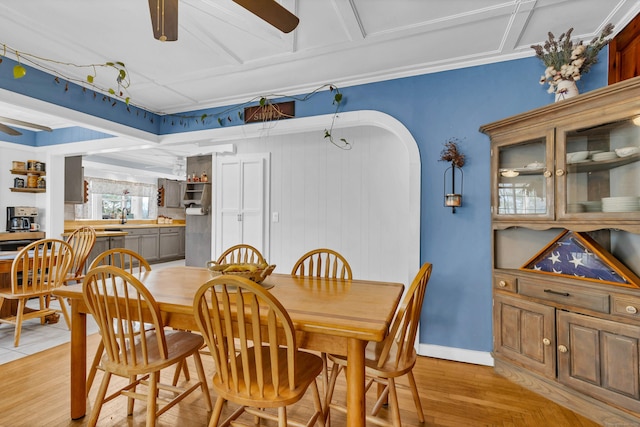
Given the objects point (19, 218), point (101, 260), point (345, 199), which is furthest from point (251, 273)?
point (19, 218)

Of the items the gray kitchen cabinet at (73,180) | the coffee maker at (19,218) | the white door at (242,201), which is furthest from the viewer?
the gray kitchen cabinet at (73,180)

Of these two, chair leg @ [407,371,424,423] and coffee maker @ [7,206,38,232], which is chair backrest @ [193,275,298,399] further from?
coffee maker @ [7,206,38,232]

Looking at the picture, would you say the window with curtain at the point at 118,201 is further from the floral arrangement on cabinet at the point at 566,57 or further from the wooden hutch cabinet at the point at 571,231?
the floral arrangement on cabinet at the point at 566,57

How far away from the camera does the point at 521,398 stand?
2250 millimetres

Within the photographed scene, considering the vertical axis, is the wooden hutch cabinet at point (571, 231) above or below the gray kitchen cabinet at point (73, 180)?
below

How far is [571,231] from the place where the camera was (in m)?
2.21

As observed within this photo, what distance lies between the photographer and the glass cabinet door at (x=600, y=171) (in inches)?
76.7

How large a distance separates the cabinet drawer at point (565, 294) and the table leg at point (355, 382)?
1597 mm

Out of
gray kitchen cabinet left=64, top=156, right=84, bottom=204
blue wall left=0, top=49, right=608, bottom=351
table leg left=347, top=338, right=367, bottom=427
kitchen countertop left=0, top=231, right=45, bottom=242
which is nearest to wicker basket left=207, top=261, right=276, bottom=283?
table leg left=347, top=338, right=367, bottom=427

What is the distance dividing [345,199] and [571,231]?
2.29 metres

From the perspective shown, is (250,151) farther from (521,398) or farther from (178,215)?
(178,215)

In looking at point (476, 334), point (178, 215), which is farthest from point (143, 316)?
point (178, 215)

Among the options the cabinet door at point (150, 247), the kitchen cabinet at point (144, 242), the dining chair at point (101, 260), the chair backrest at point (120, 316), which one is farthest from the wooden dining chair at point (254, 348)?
the cabinet door at point (150, 247)

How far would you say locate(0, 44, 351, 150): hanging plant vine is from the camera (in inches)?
108
